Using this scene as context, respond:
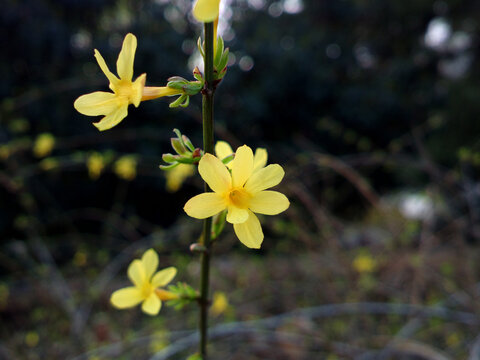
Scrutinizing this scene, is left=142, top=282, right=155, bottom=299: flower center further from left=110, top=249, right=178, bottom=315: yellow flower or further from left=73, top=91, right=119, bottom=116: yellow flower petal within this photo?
left=73, top=91, right=119, bottom=116: yellow flower petal

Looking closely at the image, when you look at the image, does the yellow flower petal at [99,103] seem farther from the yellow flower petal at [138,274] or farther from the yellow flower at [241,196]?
the yellow flower petal at [138,274]

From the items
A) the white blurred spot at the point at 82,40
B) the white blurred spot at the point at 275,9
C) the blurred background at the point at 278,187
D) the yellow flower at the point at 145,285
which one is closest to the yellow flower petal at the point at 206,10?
the yellow flower at the point at 145,285

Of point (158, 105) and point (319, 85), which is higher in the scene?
point (319, 85)

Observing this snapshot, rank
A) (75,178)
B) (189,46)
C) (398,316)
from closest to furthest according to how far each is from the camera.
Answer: (398,316)
(75,178)
(189,46)

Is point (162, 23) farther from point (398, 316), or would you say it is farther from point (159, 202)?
point (398, 316)

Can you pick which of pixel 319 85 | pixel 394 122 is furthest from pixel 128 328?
pixel 394 122

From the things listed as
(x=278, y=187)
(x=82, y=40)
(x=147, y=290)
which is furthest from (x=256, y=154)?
(x=82, y=40)

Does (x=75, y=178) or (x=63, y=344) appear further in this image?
(x=75, y=178)

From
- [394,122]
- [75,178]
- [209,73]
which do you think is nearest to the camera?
[209,73]
